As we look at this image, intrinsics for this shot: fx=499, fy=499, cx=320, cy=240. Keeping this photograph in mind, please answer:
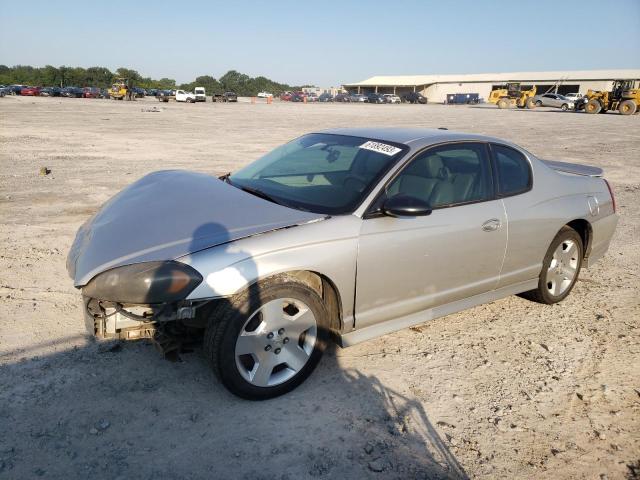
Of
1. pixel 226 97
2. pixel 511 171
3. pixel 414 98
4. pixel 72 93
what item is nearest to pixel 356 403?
pixel 511 171

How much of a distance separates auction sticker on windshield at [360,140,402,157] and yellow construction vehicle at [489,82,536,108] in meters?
47.4

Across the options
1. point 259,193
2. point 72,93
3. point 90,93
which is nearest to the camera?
point 259,193

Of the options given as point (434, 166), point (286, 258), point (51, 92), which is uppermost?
point (51, 92)

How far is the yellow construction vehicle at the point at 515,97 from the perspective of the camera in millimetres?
46188

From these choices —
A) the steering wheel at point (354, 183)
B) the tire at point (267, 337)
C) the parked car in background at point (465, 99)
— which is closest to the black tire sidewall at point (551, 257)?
the steering wheel at point (354, 183)

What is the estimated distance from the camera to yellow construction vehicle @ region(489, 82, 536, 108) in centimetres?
4619

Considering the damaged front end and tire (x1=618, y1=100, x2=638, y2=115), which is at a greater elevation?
tire (x1=618, y1=100, x2=638, y2=115)

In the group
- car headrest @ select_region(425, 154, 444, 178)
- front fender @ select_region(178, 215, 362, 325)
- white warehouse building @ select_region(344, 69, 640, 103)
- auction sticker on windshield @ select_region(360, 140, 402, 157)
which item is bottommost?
front fender @ select_region(178, 215, 362, 325)

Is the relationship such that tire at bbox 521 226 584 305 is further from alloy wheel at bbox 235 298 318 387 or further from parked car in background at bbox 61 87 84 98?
parked car in background at bbox 61 87 84 98

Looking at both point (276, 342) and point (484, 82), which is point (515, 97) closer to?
point (484, 82)

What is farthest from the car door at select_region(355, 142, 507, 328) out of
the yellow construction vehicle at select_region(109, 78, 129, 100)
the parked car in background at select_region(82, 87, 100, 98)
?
Result: the parked car in background at select_region(82, 87, 100, 98)

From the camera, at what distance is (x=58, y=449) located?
2.55 m

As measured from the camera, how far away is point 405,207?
3.16 m

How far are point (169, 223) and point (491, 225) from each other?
234 cm
